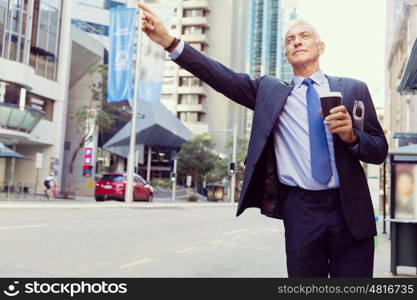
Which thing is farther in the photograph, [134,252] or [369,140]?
[134,252]

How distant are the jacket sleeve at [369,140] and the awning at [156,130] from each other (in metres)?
59.2

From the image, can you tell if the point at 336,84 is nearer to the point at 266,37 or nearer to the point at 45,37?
the point at 45,37

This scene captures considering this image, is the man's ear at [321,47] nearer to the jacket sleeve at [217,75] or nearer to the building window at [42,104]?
the jacket sleeve at [217,75]

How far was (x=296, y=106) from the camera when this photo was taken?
2830mm

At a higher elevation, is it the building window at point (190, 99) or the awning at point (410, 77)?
the building window at point (190, 99)

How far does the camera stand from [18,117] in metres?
35.9

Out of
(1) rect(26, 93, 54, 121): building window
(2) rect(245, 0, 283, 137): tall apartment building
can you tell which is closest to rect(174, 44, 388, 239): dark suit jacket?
(1) rect(26, 93, 54, 121): building window

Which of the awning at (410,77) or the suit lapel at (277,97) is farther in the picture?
the awning at (410,77)

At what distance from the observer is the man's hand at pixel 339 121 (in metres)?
2.48

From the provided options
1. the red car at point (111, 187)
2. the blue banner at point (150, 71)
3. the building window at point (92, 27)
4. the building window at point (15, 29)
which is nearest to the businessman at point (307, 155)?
the blue banner at point (150, 71)

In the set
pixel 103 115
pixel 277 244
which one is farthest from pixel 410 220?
pixel 103 115

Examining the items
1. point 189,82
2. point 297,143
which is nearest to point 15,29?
point 297,143

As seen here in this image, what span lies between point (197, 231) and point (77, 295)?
11.4 metres

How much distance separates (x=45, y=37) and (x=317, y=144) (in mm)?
40503
